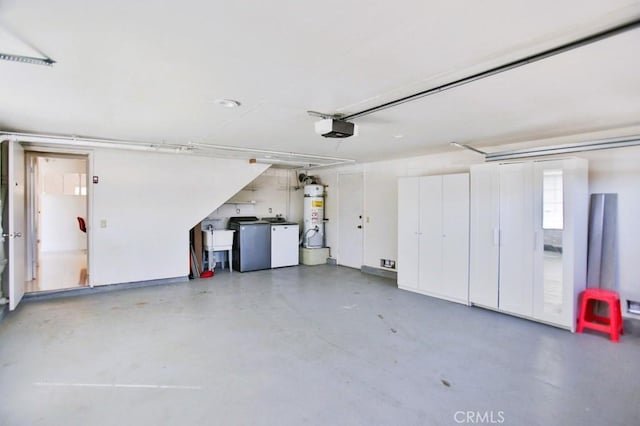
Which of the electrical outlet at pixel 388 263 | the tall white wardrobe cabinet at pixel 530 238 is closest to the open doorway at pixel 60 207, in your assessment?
the electrical outlet at pixel 388 263

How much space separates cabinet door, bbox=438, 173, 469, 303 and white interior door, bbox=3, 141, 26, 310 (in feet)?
17.7

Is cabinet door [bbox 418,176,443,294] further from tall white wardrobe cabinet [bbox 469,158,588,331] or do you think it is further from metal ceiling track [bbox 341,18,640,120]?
metal ceiling track [bbox 341,18,640,120]

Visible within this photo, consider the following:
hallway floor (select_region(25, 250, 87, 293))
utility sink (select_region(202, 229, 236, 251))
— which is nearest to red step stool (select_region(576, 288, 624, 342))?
utility sink (select_region(202, 229, 236, 251))

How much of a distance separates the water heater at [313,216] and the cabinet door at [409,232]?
8.41ft

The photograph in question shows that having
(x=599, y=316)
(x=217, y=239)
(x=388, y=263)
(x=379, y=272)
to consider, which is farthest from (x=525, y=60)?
(x=217, y=239)

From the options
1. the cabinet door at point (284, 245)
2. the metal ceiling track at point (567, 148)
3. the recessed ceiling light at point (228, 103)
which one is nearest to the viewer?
the recessed ceiling light at point (228, 103)

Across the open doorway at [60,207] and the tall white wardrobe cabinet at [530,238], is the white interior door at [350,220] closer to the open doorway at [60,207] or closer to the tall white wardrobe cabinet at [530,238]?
the tall white wardrobe cabinet at [530,238]

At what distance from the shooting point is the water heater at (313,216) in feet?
24.8

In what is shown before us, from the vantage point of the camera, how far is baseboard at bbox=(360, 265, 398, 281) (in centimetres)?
623

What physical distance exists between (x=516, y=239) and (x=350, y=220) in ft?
11.7

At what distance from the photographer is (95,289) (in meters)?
5.07

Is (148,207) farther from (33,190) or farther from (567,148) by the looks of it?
(567,148)

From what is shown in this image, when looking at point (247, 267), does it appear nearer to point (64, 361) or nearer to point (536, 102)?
point (64, 361)

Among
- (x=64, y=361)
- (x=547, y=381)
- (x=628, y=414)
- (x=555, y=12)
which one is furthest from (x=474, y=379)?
(x=64, y=361)
